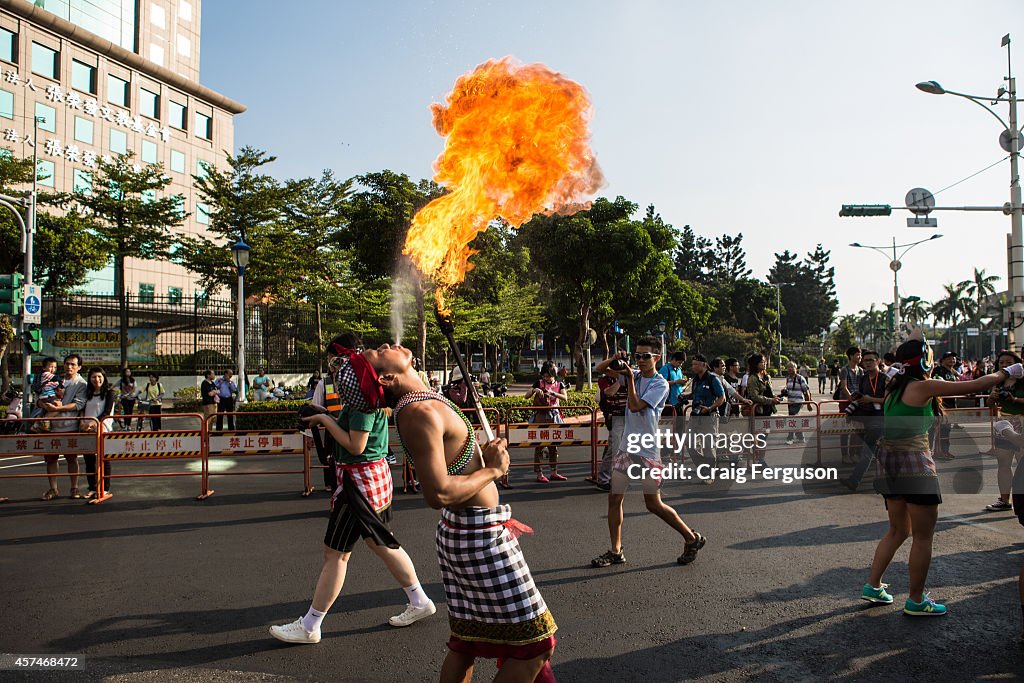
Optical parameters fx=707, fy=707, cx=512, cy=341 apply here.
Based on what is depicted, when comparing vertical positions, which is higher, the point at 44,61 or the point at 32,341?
the point at 44,61

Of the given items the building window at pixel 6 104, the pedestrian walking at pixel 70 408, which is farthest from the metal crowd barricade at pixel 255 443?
the building window at pixel 6 104

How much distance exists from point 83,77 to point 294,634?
46518 mm

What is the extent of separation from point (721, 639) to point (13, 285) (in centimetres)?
1702

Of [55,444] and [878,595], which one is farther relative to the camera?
[55,444]

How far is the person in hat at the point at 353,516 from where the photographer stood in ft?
14.0

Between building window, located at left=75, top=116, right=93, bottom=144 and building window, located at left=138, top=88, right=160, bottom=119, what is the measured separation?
3.92 m

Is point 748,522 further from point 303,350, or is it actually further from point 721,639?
point 303,350

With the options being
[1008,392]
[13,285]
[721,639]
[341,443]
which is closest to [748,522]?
[1008,392]

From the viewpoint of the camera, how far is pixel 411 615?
459cm

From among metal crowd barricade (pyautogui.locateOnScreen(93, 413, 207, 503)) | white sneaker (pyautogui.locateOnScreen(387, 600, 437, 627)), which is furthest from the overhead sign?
white sneaker (pyautogui.locateOnScreen(387, 600, 437, 627))

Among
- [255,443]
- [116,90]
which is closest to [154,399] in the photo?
[255,443]

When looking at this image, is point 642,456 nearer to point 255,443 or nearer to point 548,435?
point 548,435

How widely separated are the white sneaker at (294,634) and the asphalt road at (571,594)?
0.20 feet

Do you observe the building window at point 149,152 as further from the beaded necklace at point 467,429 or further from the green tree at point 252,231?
the beaded necklace at point 467,429
